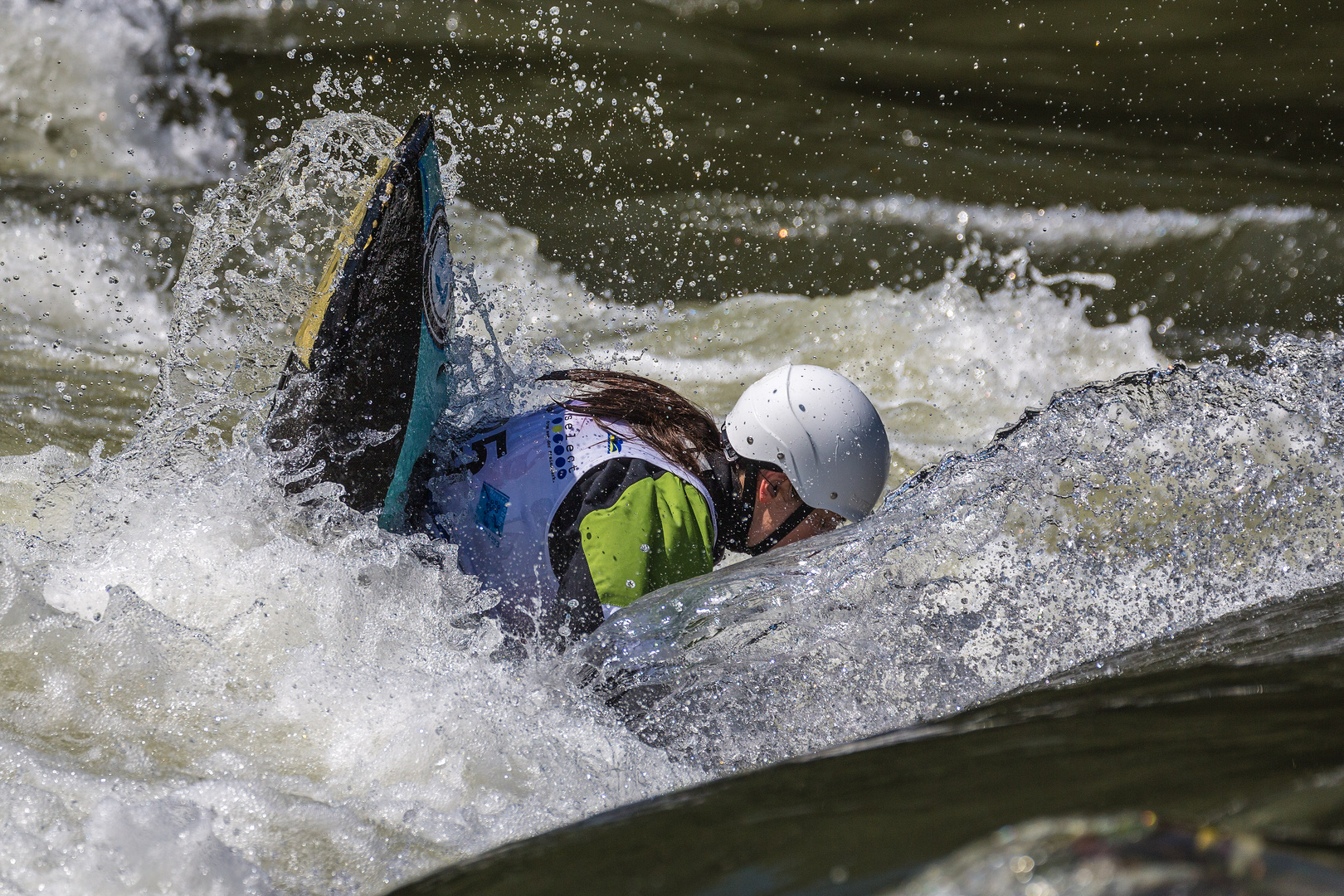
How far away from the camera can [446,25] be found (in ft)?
22.1

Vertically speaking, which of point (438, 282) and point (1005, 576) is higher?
point (438, 282)

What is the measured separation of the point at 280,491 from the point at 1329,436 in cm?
303

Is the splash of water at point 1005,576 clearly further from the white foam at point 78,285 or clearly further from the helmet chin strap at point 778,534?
the white foam at point 78,285

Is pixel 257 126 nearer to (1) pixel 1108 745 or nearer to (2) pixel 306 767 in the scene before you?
(2) pixel 306 767

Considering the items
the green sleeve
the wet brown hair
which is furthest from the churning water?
the wet brown hair

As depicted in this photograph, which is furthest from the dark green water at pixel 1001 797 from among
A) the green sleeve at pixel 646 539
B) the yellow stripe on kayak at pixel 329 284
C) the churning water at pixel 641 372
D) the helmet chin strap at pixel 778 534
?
the yellow stripe on kayak at pixel 329 284

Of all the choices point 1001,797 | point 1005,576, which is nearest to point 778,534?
point 1005,576

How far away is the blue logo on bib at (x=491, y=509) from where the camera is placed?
3.03 m

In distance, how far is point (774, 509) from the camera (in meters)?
3.21

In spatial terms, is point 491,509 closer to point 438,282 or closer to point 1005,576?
point 438,282

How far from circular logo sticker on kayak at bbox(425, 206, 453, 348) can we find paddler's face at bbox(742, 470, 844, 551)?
38.9 inches

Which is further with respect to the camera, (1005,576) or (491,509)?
(491,509)

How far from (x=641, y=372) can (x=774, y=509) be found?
10.1 feet

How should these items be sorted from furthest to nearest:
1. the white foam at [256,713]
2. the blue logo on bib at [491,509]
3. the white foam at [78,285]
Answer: the white foam at [78,285] → the blue logo on bib at [491,509] → the white foam at [256,713]
